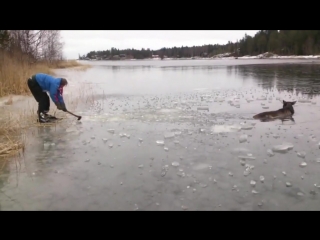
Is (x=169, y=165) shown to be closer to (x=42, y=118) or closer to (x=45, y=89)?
(x=42, y=118)

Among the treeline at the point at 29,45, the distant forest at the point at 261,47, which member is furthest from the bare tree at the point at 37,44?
the distant forest at the point at 261,47

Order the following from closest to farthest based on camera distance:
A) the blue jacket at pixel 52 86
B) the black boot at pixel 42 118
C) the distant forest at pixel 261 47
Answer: the blue jacket at pixel 52 86
the black boot at pixel 42 118
the distant forest at pixel 261 47

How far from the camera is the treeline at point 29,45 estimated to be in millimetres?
17594

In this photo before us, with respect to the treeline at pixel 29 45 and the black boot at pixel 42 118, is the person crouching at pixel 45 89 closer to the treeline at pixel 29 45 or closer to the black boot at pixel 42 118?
the black boot at pixel 42 118

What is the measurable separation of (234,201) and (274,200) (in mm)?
498

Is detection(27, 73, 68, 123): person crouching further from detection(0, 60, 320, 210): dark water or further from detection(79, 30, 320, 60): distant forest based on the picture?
detection(79, 30, 320, 60): distant forest

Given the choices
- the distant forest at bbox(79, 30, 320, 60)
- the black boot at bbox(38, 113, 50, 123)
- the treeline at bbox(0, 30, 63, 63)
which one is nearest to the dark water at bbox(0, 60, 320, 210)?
the black boot at bbox(38, 113, 50, 123)

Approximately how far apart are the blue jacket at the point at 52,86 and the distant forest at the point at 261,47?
68129 millimetres

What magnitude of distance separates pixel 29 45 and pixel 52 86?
24.9 meters

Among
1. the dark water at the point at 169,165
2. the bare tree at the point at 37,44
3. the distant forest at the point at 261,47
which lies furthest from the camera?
the distant forest at the point at 261,47

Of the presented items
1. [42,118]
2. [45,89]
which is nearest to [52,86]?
[45,89]

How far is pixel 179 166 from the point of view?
4.66 m

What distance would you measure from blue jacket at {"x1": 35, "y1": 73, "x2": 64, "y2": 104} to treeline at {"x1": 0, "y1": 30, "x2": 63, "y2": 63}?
8486mm
